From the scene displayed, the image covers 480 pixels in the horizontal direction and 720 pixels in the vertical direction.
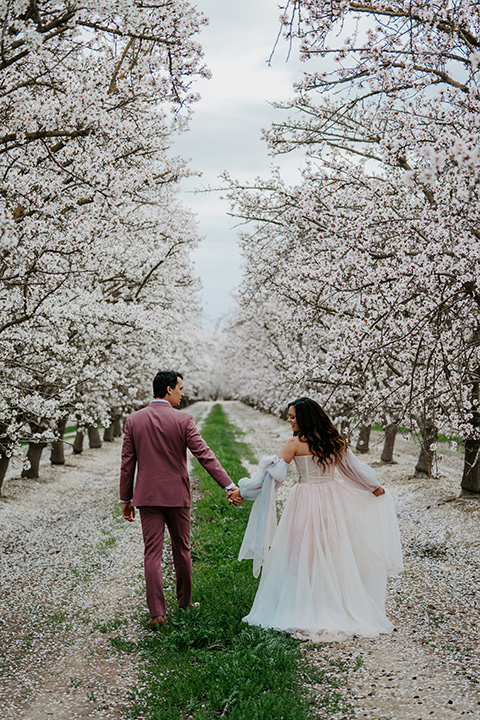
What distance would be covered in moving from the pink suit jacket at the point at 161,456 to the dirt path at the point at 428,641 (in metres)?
1.88

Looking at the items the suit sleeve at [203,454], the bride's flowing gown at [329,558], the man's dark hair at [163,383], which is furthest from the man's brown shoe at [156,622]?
the man's dark hair at [163,383]

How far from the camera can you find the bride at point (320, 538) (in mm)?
6133

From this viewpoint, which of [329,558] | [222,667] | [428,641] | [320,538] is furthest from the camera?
[320,538]

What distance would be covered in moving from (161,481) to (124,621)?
162 centimetres

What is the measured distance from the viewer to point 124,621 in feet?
21.6

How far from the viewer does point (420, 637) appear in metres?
6.04

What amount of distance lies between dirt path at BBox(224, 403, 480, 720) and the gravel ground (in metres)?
0.01

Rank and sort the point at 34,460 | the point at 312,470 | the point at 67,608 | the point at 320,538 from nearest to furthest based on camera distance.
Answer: the point at 320,538
the point at 312,470
the point at 67,608
the point at 34,460

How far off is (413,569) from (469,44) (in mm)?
6700

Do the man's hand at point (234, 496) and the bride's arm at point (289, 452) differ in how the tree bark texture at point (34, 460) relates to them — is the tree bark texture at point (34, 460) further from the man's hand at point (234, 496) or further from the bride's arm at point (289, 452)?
the bride's arm at point (289, 452)

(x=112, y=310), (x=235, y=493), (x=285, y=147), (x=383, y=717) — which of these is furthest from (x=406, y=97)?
(x=112, y=310)

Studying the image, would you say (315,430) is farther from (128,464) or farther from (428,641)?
(428,641)

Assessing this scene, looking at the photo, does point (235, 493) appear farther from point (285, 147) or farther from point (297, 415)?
point (285, 147)

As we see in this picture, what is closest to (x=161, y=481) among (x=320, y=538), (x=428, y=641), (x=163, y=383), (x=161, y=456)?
(x=161, y=456)
